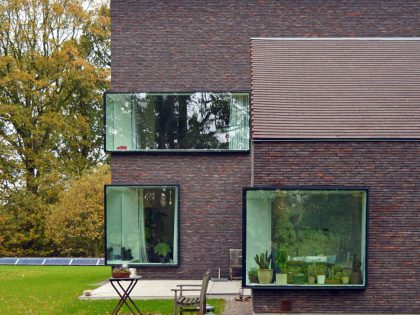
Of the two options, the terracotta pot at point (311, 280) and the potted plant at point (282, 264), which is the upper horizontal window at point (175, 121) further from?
the terracotta pot at point (311, 280)

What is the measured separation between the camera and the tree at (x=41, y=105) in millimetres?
28281

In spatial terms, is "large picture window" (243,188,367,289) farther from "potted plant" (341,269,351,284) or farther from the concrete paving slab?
the concrete paving slab

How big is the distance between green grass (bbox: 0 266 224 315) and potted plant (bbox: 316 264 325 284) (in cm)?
177

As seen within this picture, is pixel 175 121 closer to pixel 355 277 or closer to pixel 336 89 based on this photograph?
pixel 336 89

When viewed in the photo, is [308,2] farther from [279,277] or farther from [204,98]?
[279,277]

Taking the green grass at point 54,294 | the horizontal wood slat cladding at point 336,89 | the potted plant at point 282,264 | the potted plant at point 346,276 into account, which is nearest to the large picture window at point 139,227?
the green grass at point 54,294

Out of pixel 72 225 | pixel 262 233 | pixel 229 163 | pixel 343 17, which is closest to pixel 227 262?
pixel 229 163

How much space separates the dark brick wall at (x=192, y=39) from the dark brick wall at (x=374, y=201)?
5.88 meters

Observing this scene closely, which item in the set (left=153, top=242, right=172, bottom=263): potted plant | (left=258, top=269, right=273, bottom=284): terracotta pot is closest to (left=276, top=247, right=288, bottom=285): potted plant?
(left=258, top=269, right=273, bottom=284): terracotta pot

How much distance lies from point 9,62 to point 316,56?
18496mm

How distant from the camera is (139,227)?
634 inches

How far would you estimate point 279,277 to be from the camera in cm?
1084

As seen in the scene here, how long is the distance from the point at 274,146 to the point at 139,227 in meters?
6.18

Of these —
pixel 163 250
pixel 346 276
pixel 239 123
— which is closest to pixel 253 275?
pixel 346 276
